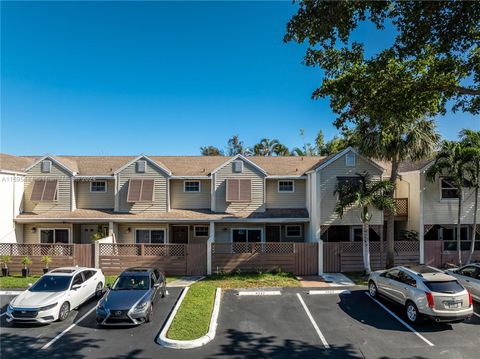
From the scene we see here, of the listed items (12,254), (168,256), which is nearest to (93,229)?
(12,254)

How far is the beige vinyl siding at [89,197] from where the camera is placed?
75.3 ft

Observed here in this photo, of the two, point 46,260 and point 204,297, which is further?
point 46,260

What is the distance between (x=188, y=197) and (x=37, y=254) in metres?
9.52

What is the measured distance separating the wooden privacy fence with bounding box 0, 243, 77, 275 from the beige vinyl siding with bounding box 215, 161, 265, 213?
916 cm

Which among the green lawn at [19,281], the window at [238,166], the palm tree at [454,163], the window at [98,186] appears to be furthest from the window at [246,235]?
the palm tree at [454,163]

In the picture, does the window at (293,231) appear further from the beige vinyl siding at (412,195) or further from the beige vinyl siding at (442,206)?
the beige vinyl siding at (442,206)

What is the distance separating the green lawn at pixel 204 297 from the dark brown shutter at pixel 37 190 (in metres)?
13.1

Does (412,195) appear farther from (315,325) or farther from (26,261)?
(26,261)

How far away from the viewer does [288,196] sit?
75.5 feet

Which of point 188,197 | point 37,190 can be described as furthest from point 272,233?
point 37,190

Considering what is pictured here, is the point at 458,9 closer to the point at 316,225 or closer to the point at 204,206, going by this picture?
the point at 316,225

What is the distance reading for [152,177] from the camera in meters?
22.6

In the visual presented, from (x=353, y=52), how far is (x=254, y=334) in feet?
34.0

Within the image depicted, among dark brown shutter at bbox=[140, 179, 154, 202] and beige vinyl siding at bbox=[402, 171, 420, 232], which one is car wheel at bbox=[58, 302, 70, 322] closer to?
dark brown shutter at bbox=[140, 179, 154, 202]
